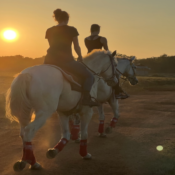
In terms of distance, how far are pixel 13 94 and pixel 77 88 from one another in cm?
132

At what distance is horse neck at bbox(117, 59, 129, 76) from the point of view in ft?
27.9

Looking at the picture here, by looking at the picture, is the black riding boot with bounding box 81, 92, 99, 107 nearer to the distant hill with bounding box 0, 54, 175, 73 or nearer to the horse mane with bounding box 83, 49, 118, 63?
the horse mane with bounding box 83, 49, 118, 63

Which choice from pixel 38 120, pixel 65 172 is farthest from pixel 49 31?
pixel 65 172

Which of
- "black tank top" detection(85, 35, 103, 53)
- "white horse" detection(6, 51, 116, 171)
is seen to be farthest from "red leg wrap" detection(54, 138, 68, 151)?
"black tank top" detection(85, 35, 103, 53)

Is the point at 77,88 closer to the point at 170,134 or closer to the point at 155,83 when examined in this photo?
the point at 170,134

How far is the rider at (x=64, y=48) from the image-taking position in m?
5.14

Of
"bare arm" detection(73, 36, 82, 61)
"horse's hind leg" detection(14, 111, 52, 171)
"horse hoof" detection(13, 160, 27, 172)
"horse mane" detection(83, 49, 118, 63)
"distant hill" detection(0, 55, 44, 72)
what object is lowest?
"distant hill" detection(0, 55, 44, 72)

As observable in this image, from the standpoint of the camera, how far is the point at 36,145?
22.3 feet

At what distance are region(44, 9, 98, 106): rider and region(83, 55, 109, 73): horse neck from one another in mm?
762

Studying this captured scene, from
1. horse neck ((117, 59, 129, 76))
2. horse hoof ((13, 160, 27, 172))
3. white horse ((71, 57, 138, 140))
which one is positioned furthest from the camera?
horse neck ((117, 59, 129, 76))

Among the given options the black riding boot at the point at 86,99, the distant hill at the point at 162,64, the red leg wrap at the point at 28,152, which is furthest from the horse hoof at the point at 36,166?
the distant hill at the point at 162,64

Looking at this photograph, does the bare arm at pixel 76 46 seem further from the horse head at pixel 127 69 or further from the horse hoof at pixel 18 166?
the horse head at pixel 127 69

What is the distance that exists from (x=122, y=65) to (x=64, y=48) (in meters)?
3.78

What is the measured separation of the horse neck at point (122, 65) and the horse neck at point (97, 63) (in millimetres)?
2134
